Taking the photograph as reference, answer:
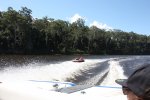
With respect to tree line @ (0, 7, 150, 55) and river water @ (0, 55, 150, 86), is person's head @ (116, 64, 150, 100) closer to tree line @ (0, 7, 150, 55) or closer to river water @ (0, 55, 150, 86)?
river water @ (0, 55, 150, 86)

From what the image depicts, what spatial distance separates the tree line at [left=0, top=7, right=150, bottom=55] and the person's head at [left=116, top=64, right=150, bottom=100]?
210 feet

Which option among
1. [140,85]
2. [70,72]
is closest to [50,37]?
[70,72]

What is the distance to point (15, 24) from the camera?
7256cm

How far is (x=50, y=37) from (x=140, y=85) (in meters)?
80.1

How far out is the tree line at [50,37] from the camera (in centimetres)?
7125

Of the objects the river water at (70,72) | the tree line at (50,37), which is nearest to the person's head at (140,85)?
the river water at (70,72)

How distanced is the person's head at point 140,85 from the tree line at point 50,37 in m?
64.1

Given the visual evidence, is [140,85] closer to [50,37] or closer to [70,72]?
[70,72]

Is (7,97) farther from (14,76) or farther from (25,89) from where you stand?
(14,76)

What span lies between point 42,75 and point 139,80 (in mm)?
20869

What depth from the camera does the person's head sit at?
120 centimetres

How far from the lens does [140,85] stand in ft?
4.00

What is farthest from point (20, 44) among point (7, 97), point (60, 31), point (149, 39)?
point (149, 39)

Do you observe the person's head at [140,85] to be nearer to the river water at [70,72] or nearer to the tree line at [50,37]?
the river water at [70,72]
